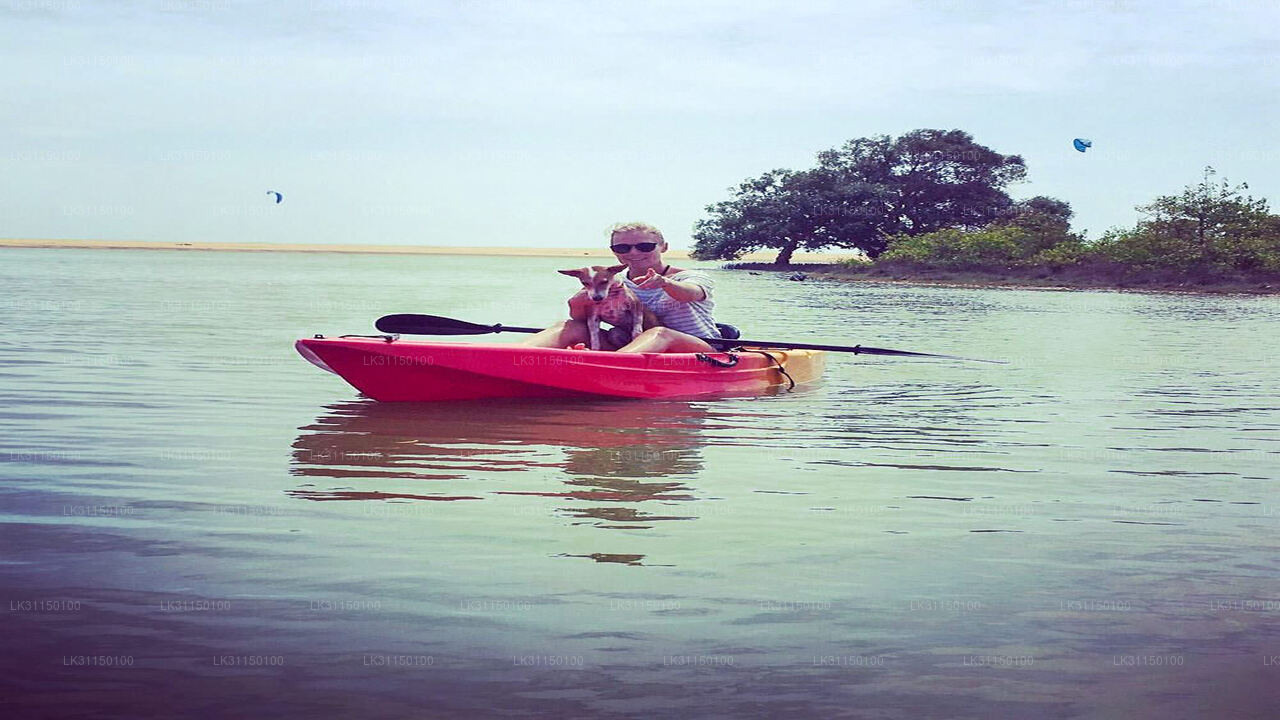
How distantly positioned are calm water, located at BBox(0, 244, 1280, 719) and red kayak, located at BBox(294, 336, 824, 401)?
195mm

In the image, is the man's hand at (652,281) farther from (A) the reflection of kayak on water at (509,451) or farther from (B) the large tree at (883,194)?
(B) the large tree at (883,194)

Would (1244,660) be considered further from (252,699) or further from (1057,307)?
(1057,307)

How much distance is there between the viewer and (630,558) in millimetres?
4805

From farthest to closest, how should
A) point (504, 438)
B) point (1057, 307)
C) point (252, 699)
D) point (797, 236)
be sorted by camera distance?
point (797, 236) < point (1057, 307) < point (504, 438) < point (252, 699)

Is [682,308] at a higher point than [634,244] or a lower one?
lower

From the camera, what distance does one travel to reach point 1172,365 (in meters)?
16.3

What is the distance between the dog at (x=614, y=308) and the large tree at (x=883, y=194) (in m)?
64.3

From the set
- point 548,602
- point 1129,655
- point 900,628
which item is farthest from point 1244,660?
point 548,602

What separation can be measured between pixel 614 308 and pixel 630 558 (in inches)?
213

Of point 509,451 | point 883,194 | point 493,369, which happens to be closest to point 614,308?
point 493,369

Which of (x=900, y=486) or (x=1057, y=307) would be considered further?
(x=1057, y=307)

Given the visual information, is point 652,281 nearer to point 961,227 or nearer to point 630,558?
point 630,558

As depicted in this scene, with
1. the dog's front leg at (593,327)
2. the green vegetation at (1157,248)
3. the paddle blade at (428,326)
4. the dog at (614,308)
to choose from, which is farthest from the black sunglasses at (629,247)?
the green vegetation at (1157,248)

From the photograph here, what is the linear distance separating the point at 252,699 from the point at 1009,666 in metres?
1.94
